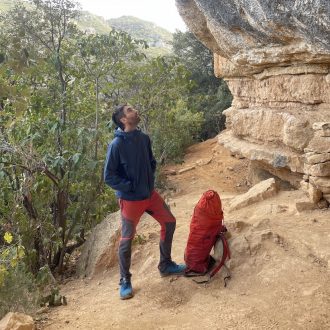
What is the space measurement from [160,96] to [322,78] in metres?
3.82

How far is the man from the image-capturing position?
11.6ft

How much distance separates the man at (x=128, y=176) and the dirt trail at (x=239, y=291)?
348 millimetres

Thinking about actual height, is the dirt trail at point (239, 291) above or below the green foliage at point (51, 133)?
below

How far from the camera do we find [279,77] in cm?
630

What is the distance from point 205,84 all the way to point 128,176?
13.1 m

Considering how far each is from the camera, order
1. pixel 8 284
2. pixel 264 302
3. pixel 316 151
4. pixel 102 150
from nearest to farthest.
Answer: pixel 264 302 < pixel 8 284 < pixel 316 151 < pixel 102 150

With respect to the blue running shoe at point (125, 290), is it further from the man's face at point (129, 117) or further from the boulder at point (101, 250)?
the man's face at point (129, 117)

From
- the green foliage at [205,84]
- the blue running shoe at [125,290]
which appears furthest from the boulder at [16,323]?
the green foliage at [205,84]

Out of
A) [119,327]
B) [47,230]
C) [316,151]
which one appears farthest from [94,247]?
[316,151]

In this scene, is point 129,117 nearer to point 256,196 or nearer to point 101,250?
point 101,250

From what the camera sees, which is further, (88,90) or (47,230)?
(88,90)

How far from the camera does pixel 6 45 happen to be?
6.40 m

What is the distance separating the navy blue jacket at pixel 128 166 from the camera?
3508mm

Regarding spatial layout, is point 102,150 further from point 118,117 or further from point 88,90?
point 118,117
